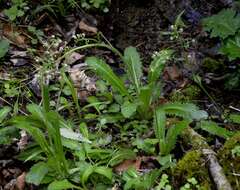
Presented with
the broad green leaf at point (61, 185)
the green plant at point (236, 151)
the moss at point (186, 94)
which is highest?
the moss at point (186, 94)

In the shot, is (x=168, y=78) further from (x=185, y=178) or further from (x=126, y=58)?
(x=185, y=178)

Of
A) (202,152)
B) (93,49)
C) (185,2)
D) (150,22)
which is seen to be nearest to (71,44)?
(93,49)

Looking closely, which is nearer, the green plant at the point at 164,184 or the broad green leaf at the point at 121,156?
the green plant at the point at 164,184

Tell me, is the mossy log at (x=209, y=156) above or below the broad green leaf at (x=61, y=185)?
below

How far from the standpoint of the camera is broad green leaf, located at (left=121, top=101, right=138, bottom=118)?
10.4 feet

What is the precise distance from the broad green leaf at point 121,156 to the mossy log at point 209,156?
40 cm

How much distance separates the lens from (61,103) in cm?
348

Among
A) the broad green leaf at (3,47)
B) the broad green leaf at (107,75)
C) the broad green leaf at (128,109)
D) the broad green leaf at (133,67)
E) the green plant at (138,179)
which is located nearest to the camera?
the green plant at (138,179)

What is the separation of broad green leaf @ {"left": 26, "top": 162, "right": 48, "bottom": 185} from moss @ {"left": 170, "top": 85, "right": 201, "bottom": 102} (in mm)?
1289

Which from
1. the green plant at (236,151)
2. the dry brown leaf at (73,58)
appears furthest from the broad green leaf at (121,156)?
the dry brown leaf at (73,58)

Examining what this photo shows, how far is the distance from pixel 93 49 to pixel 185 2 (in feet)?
3.41

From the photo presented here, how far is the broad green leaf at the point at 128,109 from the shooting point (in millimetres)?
3185

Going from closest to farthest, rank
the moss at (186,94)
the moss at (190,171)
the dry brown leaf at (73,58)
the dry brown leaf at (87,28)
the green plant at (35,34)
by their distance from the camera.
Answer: the moss at (190,171) < the moss at (186,94) < the dry brown leaf at (73,58) < the green plant at (35,34) < the dry brown leaf at (87,28)

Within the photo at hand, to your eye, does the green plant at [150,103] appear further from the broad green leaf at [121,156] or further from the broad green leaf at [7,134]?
the broad green leaf at [7,134]
